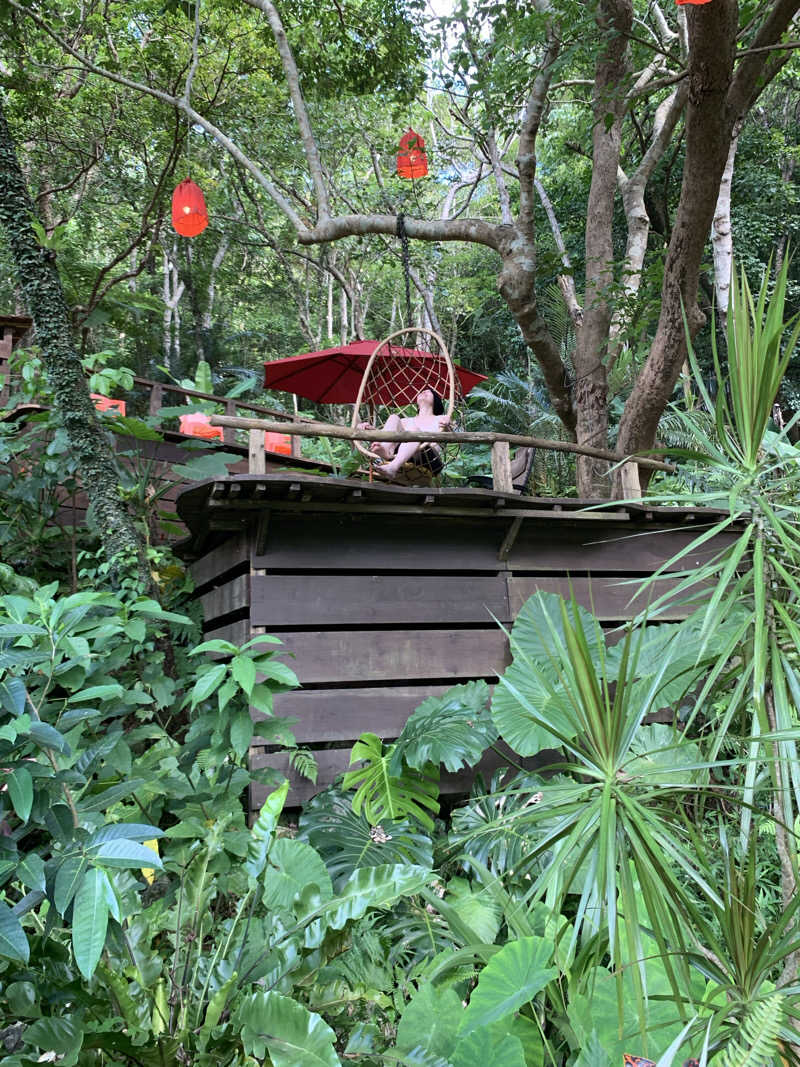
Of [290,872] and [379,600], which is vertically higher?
[379,600]

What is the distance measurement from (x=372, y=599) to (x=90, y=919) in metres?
2.82

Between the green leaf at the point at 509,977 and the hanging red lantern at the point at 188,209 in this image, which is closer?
the green leaf at the point at 509,977

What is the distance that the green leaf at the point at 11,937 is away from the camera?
3.12ft

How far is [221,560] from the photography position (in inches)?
Answer: 168

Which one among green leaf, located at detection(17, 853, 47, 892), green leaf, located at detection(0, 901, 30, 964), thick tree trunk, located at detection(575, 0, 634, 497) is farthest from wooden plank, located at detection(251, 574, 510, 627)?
green leaf, located at detection(0, 901, 30, 964)

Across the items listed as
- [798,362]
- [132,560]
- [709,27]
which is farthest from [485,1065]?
[798,362]

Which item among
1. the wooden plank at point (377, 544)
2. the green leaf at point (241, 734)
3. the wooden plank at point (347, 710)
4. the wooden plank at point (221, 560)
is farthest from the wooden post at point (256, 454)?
→ the green leaf at point (241, 734)

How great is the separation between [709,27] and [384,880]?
3.86 m

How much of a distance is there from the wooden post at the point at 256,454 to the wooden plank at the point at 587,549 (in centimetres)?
160

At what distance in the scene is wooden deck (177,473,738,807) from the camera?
3.54 meters

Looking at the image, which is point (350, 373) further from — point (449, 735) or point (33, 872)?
point (33, 872)

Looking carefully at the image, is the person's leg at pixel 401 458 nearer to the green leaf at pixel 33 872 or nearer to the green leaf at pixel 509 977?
the green leaf at pixel 509 977

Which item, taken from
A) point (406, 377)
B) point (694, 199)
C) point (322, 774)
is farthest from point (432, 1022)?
point (406, 377)

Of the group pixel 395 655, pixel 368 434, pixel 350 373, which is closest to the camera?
pixel 368 434
